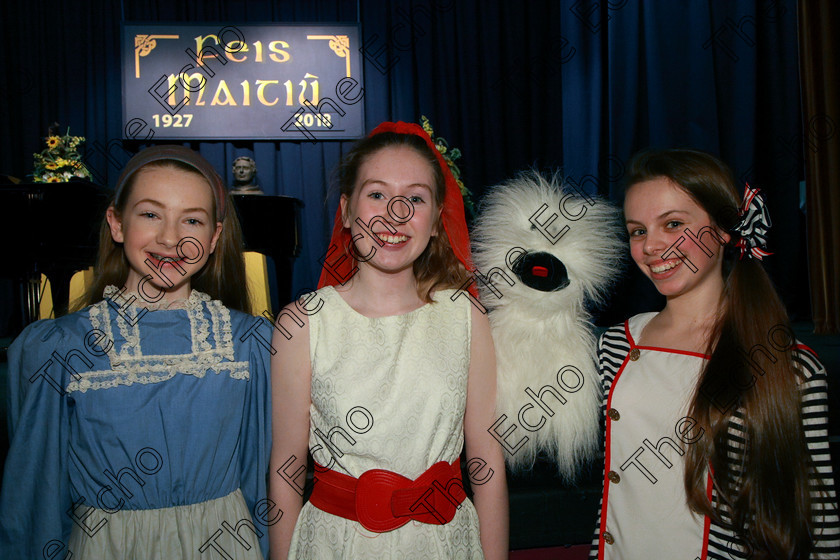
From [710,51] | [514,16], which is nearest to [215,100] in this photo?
[514,16]

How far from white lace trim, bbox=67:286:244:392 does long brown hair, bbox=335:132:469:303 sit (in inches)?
18.0

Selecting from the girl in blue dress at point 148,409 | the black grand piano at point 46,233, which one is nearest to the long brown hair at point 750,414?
the girl in blue dress at point 148,409

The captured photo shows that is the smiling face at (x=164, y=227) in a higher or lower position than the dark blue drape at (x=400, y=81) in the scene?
lower

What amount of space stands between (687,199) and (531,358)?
1.65 feet

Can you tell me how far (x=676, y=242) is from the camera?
4.21 feet

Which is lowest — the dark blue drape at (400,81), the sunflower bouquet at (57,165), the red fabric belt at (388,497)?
the red fabric belt at (388,497)

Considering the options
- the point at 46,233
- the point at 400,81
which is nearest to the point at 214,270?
the point at 46,233

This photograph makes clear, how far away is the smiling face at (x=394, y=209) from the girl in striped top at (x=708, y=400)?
0.49 meters

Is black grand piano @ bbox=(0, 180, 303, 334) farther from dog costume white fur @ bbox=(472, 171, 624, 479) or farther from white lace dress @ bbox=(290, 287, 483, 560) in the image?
dog costume white fur @ bbox=(472, 171, 624, 479)

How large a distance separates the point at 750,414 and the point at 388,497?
2.48 feet

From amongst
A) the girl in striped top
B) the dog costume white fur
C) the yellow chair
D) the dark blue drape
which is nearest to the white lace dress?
the dog costume white fur

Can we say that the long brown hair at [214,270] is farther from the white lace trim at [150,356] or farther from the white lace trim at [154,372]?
the white lace trim at [154,372]

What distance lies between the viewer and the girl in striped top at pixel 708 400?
115 cm

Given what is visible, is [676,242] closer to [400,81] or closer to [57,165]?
[57,165]
